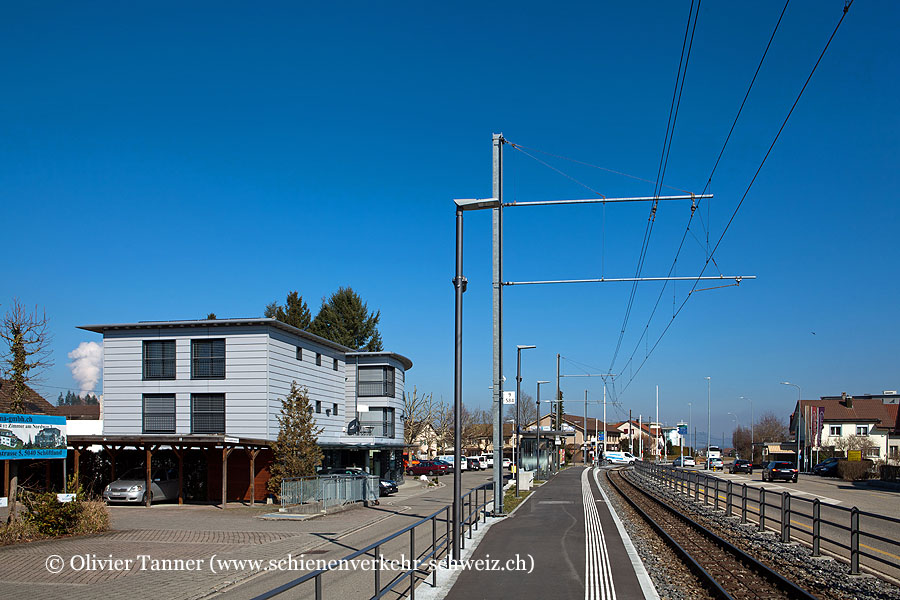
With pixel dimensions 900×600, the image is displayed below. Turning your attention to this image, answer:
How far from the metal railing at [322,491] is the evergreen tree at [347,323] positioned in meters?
47.6

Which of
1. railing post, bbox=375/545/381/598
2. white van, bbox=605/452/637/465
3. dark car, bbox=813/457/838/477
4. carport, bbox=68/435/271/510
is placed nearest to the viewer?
railing post, bbox=375/545/381/598

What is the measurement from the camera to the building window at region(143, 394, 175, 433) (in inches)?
1361

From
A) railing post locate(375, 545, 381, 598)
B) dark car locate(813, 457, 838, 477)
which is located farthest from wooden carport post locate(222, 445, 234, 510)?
dark car locate(813, 457, 838, 477)

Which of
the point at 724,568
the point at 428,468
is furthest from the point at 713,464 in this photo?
the point at 724,568

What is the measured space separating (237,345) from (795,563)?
25197 millimetres

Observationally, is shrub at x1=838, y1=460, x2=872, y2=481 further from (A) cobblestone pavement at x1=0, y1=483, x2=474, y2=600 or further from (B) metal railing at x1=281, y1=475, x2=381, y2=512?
(A) cobblestone pavement at x1=0, y1=483, x2=474, y2=600

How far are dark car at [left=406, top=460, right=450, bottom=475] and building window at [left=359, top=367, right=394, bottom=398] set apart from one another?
55.0ft

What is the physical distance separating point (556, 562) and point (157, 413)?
83.0ft

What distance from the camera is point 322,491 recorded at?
91.8 ft

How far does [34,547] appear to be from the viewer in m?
17.5

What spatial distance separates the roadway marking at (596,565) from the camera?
11705mm

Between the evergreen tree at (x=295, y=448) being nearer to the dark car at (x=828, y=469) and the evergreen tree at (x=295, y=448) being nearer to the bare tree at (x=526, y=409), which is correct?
the dark car at (x=828, y=469)

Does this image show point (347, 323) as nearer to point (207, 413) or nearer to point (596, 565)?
point (207, 413)

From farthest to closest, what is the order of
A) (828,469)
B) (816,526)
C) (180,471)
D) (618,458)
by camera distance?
(618,458) < (828,469) < (180,471) < (816,526)
